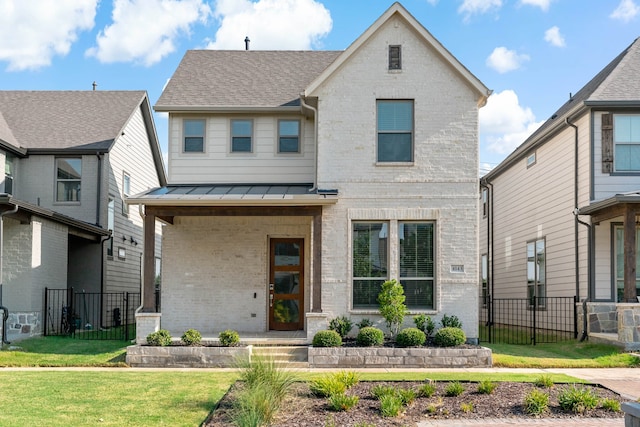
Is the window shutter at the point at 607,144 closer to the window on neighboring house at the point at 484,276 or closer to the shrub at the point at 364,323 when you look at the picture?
the shrub at the point at 364,323

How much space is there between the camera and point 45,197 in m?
20.9

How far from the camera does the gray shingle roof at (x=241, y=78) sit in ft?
55.0

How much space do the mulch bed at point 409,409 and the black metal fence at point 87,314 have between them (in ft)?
24.5

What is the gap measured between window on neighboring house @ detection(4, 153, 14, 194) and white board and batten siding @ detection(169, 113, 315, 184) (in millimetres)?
6891

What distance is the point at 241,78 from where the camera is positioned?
18.1m

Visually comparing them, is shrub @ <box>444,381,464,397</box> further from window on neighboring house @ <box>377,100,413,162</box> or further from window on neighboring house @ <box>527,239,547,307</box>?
window on neighboring house @ <box>527,239,547,307</box>

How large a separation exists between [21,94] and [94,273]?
796 cm

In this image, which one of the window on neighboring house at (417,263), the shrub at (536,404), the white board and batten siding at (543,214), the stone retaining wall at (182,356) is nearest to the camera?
the shrub at (536,404)

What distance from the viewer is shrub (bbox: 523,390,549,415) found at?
8430 millimetres

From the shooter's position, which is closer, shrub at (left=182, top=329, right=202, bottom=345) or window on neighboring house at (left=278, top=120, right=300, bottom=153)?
shrub at (left=182, top=329, right=202, bottom=345)

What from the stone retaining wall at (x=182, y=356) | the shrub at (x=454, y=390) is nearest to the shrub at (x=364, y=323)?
the stone retaining wall at (x=182, y=356)

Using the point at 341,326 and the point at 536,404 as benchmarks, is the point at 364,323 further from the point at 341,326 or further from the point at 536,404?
the point at 536,404

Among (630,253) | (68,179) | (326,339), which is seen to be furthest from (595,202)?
(68,179)

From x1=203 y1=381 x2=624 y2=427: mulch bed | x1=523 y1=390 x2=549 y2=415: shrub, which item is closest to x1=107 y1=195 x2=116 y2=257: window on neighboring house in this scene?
x1=203 y1=381 x2=624 y2=427: mulch bed
